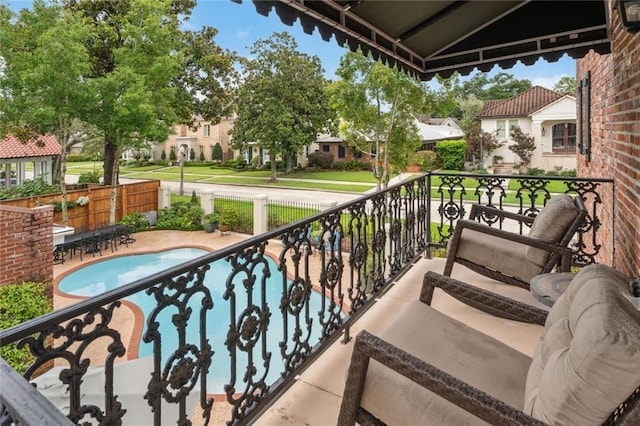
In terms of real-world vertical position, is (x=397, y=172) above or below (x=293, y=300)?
above

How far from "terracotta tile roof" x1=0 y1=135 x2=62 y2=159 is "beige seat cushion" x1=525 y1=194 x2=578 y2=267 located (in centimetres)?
1842

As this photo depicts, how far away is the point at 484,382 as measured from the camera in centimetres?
143

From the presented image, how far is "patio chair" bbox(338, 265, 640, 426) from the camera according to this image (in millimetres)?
908

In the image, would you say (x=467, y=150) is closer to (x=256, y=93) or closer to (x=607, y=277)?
(x=256, y=93)

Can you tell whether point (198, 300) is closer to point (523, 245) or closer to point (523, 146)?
point (523, 245)

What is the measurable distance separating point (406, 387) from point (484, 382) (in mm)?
317

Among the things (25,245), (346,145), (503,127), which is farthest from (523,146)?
(25,245)

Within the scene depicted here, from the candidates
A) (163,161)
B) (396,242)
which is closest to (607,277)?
(396,242)

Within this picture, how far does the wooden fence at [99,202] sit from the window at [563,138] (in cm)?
2041

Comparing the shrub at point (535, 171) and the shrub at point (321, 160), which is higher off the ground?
the shrub at point (321, 160)

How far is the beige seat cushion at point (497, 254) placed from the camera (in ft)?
9.11

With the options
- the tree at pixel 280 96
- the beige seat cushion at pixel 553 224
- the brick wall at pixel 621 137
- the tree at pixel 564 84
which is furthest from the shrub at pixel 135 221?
the tree at pixel 564 84

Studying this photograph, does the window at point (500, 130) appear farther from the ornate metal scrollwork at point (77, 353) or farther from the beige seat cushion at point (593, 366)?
the ornate metal scrollwork at point (77, 353)

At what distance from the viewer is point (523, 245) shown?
→ 291 centimetres
